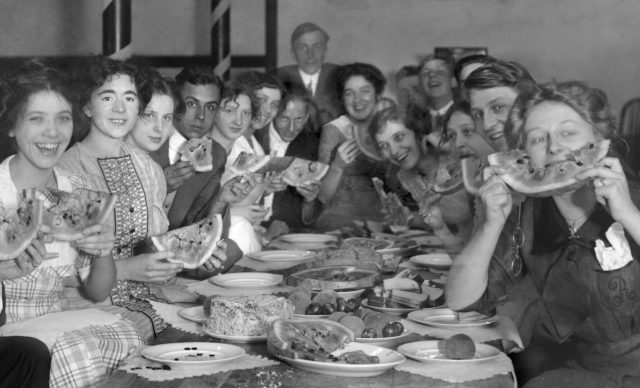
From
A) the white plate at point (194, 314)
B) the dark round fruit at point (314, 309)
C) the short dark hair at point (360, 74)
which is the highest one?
the short dark hair at point (360, 74)

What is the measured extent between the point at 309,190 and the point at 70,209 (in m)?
3.25

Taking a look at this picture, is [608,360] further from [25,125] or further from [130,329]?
[25,125]

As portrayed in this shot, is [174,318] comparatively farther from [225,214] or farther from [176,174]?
[225,214]

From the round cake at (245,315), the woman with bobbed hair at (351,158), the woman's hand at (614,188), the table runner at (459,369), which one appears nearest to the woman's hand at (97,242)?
the round cake at (245,315)

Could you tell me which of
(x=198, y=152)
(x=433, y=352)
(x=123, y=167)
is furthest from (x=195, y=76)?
(x=433, y=352)

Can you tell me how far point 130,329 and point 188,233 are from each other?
49 cm

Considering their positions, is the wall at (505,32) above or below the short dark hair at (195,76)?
above

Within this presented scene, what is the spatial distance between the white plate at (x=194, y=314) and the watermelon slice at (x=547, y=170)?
99 centimetres

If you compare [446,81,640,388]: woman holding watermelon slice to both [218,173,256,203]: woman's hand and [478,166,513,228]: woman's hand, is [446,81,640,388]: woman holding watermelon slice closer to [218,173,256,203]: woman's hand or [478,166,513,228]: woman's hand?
[478,166,513,228]: woman's hand

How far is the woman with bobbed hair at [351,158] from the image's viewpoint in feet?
21.1

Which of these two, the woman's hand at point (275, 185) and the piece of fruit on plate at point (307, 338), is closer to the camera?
the piece of fruit on plate at point (307, 338)

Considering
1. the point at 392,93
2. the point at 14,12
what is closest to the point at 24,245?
the point at 14,12

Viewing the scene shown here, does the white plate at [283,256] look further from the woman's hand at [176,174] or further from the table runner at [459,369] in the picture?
the table runner at [459,369]

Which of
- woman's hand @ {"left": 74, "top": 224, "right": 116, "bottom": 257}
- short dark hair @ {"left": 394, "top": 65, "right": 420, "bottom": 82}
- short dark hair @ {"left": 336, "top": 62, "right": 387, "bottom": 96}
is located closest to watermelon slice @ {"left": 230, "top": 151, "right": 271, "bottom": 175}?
short dark hair @ {"left": 336, "top": 62, "right": 387, "bottom": 96}
